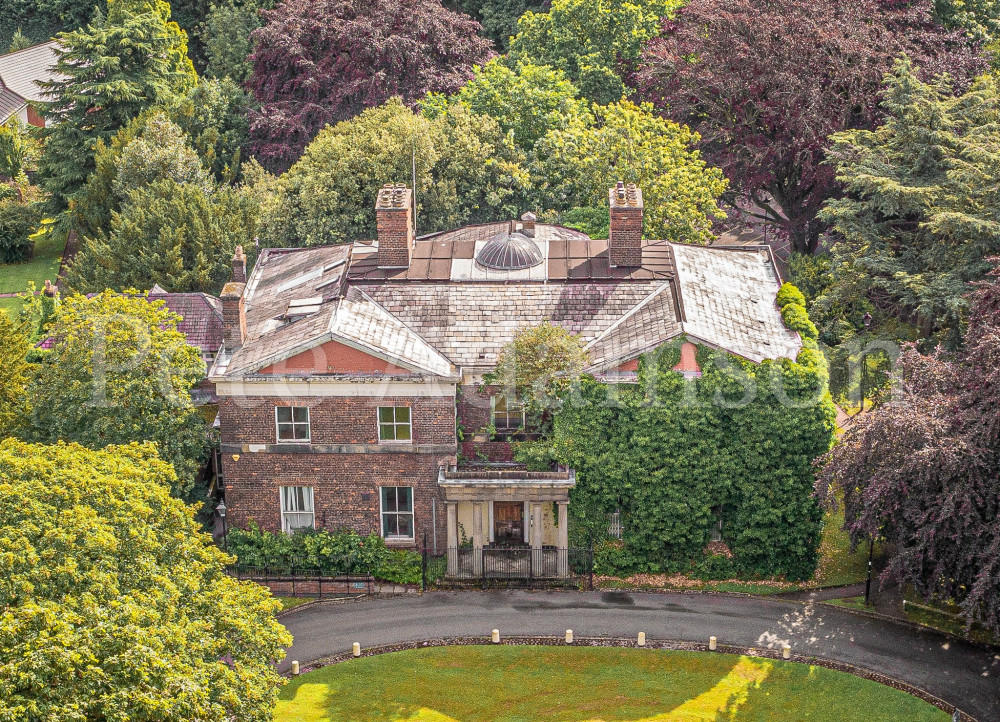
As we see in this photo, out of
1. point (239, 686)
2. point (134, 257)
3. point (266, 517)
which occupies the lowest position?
point (239, 686)

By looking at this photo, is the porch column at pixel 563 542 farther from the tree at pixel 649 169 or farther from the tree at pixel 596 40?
the tree at pixel 596 40

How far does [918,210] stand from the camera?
59.0m

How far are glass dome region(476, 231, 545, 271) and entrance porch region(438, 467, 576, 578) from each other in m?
8.46

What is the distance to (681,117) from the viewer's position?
72562 mm

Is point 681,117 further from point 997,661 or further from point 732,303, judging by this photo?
point 997,661

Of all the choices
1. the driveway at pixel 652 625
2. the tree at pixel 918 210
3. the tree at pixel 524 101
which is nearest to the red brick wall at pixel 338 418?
the driveway at pixel 652 625

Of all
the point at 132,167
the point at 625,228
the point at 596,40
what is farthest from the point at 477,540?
the point at 596,40

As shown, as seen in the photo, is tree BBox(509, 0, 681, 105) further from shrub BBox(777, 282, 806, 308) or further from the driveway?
the driveway

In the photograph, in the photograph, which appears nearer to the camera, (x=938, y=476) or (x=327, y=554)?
(x=938, y=476)

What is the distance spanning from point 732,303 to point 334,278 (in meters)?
15.9

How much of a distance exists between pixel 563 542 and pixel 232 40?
181 feet

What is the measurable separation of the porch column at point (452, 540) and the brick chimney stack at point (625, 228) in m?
11.8

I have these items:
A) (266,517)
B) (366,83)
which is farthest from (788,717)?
(366,83)

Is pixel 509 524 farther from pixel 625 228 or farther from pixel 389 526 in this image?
pixel 625 228
